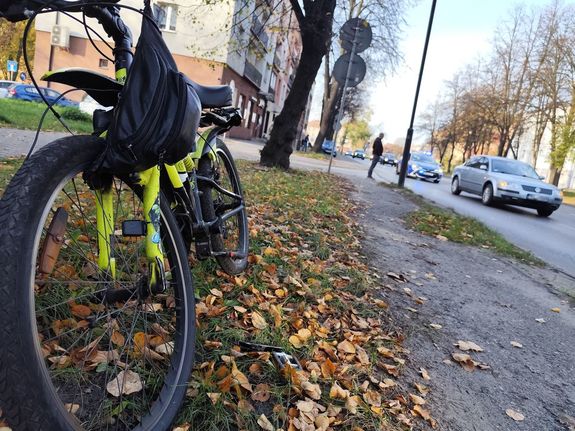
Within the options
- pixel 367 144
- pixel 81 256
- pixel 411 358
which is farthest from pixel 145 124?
pixel 367 144

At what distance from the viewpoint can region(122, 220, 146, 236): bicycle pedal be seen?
173 cm

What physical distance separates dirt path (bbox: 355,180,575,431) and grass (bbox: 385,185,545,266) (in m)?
0.52

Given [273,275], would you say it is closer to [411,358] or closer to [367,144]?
[411,358]

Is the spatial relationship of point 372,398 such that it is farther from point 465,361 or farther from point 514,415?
point 465,361

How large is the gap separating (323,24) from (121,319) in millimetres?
10346

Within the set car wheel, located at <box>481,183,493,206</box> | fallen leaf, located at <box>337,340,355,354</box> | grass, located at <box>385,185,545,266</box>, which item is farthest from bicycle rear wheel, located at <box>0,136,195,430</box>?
car wheel, located at <box>481,183,493,206</box>

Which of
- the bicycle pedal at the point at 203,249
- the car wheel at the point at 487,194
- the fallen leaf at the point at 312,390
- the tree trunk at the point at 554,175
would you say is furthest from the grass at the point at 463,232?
the tree trunk at the point at 554,175

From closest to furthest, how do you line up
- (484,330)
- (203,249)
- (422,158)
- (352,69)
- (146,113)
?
(146,113)
(203,249)
(484,330)
(352,69)
(422,158)

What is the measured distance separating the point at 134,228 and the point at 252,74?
121ft

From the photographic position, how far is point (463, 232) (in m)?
7.26

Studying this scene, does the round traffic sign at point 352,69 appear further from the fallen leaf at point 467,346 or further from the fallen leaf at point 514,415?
the fallen leaf at point 514,415

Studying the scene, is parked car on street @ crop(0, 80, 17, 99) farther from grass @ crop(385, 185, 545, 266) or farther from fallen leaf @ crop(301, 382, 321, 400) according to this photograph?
fallen leaf @ crop(301, 382, 321, 400)

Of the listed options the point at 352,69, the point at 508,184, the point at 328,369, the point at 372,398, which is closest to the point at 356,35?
the point at 352,69

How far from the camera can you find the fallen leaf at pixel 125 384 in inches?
69.0
